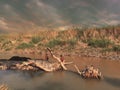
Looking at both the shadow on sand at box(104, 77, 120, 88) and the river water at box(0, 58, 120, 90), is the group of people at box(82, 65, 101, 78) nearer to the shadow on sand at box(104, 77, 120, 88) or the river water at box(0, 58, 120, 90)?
the river water at box(0, 58, 120, 90)

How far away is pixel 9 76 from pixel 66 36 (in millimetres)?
98184

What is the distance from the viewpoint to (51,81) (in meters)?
27.5

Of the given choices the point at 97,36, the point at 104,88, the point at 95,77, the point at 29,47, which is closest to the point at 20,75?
the point at 95,77

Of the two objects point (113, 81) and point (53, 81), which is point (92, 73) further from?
point (53, 81)

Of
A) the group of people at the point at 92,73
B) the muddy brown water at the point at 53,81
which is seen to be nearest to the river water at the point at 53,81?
the muddy brown water at the point at 53,81

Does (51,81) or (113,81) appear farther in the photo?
(113,81)

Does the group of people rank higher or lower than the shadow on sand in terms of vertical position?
higher

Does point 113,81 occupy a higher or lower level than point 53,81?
lower

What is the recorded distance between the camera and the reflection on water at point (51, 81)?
24.5 m

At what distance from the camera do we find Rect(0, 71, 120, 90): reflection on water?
24547 mm

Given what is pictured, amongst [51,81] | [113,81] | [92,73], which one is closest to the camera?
[51,81]

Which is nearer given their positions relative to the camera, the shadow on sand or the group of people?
the shadow on sand

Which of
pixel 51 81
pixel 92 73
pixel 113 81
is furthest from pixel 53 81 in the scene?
pixel 113 81

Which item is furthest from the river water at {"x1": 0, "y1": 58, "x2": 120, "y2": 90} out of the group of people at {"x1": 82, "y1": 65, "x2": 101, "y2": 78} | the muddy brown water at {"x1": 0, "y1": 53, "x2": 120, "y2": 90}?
the group of people at {"x1": 82, "y1": 65, "x2": 101, "y2": 78}
